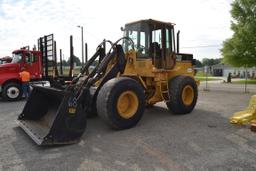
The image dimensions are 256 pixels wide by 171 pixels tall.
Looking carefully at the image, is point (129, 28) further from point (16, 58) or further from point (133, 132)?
point (16, 58)

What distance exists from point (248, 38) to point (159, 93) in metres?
25.6

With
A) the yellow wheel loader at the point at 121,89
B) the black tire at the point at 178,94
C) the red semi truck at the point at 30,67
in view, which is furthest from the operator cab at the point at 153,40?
the red semi truck at the point at 30,67

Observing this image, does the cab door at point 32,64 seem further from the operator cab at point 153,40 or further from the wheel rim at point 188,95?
the wheel rim at point 188,95

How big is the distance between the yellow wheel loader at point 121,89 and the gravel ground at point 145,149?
13.1 inches

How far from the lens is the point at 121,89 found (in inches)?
246

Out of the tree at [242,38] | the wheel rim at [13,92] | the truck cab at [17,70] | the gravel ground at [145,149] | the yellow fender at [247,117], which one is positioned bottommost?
the gravel ground at [145,149]

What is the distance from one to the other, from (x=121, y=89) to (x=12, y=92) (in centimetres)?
853

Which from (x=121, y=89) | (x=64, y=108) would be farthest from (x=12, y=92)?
(x=64, y=108)

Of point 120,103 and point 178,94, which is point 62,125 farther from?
point 178,94

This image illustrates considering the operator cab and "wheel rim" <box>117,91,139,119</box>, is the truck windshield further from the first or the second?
"wheel rim" <box>117,91,139,119</box>

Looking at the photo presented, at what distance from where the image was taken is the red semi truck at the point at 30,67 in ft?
42.3

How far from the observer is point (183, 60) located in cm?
894

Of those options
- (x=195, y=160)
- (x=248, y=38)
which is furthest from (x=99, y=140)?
(x=248, y=38)

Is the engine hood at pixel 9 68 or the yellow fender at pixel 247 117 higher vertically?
the engine hood at pixel 9 68
